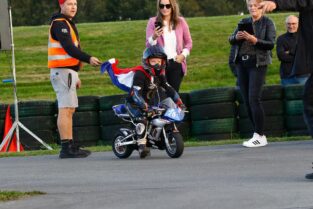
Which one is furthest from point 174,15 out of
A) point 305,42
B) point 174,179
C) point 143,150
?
point 305,42

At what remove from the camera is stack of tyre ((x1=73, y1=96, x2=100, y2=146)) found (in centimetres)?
1647

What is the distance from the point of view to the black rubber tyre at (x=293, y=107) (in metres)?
15.8

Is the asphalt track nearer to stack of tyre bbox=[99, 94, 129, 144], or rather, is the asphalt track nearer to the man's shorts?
the man's shorts

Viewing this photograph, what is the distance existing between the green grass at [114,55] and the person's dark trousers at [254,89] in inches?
592

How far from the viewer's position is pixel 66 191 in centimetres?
931

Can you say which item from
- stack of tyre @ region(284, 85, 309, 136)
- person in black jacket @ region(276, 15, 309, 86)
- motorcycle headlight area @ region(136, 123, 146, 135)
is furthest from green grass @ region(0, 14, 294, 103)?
motorcycle headlight area @ region(136, 123, 146, 135)

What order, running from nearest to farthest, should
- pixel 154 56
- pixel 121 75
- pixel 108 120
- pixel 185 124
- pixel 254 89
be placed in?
pixel 154 56
pixel 121 75
pixel 254 89
pixel 185 124
pixel 108 120

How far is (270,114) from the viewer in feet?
52.1

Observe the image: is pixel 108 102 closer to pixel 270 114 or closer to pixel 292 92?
pixel 270 114

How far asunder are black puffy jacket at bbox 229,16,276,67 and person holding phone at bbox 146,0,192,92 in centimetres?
77

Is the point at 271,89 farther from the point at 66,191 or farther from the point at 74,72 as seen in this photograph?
the point at 66,191

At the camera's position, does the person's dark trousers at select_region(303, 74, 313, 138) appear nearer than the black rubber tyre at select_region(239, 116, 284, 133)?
Yes

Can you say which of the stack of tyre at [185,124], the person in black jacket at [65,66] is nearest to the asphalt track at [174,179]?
the person in black jacket at [65,66]

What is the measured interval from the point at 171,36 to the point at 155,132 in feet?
6.24
